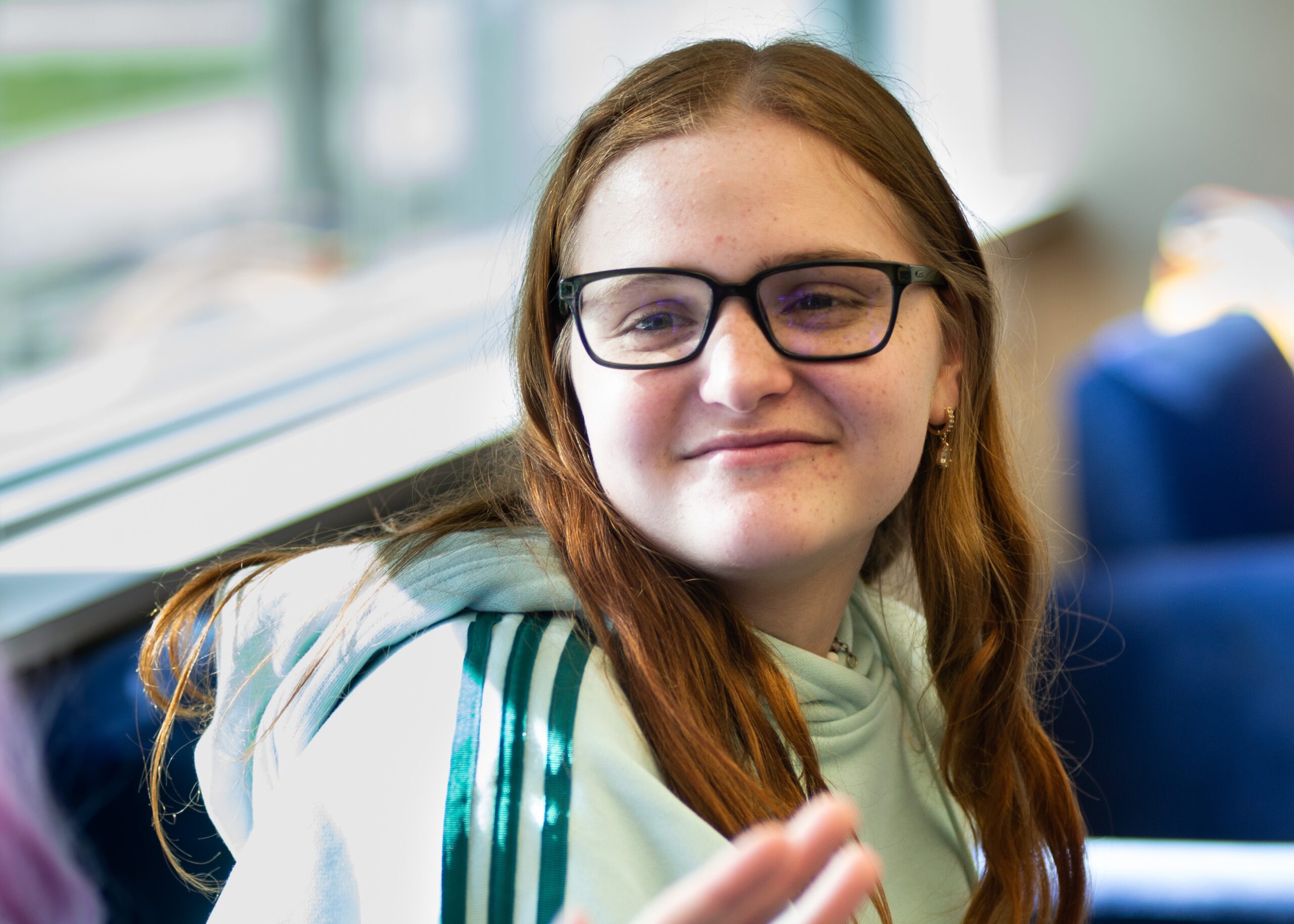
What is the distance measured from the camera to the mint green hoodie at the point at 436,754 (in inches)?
27.0

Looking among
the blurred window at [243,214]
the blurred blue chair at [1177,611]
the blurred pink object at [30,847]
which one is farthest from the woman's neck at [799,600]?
the blurred blue chair at [1177,611]

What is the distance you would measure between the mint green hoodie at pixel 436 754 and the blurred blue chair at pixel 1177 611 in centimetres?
128

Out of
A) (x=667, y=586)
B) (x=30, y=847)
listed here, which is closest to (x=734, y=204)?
(x=667, y=586)

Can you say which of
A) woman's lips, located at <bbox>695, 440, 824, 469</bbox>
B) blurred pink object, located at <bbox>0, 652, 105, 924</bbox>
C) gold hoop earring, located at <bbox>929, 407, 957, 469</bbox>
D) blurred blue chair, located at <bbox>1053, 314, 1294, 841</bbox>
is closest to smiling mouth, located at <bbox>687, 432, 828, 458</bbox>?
woman's lips, located at <bbox>695, 440, 824, 469</bbox>

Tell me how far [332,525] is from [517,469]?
651mm

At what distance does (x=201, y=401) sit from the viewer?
211 cm

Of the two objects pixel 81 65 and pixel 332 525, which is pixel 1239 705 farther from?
pixel 81 65

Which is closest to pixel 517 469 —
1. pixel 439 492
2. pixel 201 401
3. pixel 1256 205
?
pixel 439 492

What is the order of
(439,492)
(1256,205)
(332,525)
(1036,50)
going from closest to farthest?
(332,525)
(439,492)
(1256,205)
(1036,50)

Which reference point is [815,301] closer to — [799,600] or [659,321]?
[659,321]

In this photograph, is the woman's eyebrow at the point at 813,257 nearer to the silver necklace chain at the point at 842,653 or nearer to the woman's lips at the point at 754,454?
the woman's lips at the point at 754,454

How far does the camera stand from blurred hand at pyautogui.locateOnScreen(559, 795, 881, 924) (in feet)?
1.69

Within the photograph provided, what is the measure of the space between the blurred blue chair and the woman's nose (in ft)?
4.20

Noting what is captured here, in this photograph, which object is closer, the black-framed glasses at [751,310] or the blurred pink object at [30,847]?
the black-framed glasses at [751,310]
